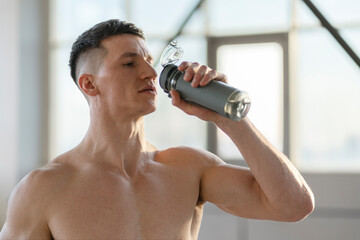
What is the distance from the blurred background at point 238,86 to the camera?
3.53 meters

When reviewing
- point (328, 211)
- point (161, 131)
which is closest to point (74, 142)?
point (161, 131)

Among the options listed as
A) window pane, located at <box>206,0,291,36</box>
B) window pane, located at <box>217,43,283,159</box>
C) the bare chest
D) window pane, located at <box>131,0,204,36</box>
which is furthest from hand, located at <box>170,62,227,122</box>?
A: window pane, located at <box>131,0,204,36</box>

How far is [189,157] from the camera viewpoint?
1229 millimetres

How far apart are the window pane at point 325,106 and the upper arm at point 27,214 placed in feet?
9.52

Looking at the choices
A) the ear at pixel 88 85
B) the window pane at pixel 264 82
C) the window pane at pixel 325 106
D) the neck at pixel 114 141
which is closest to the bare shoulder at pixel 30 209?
the neck at pixel 114 141

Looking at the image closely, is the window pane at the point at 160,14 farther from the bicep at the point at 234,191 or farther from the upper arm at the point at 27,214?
the upper arm at the point at 27,214

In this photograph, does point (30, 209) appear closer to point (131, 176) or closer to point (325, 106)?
point (131, 176)

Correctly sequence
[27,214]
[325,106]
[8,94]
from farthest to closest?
[8,94], [325,106], [27,214]

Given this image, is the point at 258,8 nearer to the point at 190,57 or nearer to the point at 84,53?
the point at 190,57

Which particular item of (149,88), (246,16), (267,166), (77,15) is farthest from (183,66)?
(77,15)

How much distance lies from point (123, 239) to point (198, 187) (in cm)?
24

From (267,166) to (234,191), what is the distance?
0.14 metres

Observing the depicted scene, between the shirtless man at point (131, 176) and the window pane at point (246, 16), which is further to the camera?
the window pane at point (246, 16)

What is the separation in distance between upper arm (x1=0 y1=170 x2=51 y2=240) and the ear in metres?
0.27
